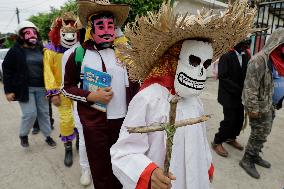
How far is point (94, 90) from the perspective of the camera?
8.53 feet

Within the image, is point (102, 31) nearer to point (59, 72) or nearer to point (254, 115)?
point (59, 72)

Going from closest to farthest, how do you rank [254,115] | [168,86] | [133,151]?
1. [133,151]
2. [168,86]
3. [254,115]

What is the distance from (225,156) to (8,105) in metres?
5.81

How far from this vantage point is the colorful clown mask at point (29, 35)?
155 inches

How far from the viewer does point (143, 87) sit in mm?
1612

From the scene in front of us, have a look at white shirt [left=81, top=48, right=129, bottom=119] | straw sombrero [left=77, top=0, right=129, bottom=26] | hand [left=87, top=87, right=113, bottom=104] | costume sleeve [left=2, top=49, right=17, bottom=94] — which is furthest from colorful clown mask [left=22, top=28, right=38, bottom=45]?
hand [left=87, top=87, right=113, bottom=104]

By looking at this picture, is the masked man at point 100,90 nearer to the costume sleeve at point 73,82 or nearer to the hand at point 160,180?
the costume sleeve at point 73,82

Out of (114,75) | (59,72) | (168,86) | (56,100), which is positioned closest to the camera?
(168,86)

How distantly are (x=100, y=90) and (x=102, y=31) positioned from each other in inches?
20.8

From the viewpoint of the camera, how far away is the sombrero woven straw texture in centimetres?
131

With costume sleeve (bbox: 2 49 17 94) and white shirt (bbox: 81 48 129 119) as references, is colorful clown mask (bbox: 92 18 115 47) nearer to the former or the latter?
white shirt (bbox: 81 48 129 119)

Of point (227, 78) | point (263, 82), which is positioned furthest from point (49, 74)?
point (263, 82)

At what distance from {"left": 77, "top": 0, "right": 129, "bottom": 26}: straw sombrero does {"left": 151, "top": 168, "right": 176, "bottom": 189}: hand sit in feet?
5.41

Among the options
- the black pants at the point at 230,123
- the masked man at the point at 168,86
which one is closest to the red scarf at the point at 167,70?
the masked man at the point at 168,86
